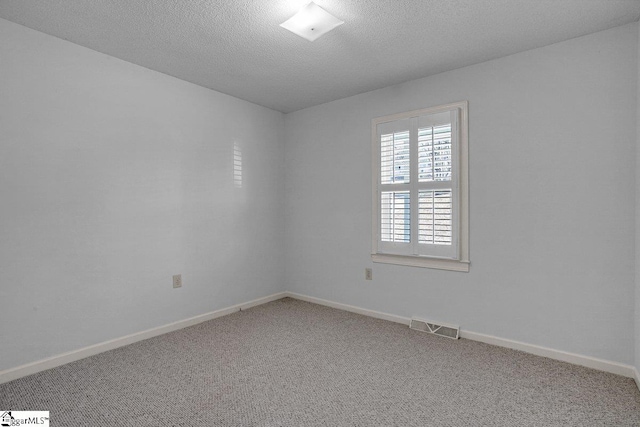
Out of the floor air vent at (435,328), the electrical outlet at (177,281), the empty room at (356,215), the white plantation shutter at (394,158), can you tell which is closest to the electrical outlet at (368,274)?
the empty room at (356,215)

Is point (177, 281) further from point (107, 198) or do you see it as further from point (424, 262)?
point (424, 262)

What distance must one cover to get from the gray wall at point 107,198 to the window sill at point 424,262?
4.92 feet

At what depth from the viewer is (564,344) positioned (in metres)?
2.47

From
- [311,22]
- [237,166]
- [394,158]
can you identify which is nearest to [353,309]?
[394,158]

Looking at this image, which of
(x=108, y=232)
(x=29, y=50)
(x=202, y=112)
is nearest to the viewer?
(x=29, y=50)

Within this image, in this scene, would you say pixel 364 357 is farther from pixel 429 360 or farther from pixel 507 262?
pixel 507 262

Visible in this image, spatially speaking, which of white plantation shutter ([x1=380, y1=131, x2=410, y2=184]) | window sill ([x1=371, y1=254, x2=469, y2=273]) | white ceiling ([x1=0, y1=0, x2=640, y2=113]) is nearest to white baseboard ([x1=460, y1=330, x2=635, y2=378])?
window sill ([x1=371, y1=254, x2=469, y2=273])

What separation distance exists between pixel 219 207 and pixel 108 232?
42.3 inches

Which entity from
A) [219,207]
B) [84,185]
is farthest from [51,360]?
[219,207]

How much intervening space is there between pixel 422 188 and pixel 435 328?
4.11 ft

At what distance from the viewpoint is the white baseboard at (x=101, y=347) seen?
2.23 metres

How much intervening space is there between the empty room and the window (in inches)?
0.7

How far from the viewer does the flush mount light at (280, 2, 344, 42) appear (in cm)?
204

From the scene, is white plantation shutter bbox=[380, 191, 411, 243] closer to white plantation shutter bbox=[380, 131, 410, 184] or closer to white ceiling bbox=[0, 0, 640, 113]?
white plantation shutter bbox=[380, 131, 410, 184]
